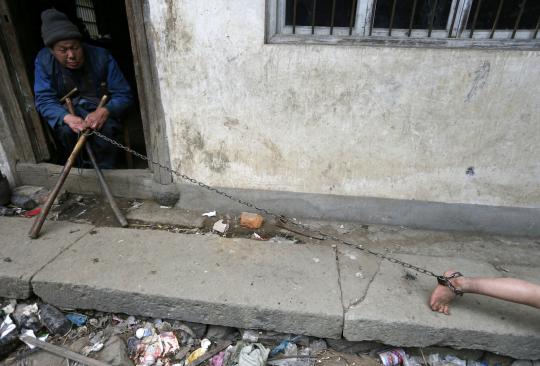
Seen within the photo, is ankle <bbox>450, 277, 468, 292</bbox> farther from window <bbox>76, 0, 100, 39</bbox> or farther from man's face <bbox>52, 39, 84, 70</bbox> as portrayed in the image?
window <bbox>76, 0, 100, 39</bbox>

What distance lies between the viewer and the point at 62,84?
313 centimetres

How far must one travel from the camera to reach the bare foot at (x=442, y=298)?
7.01 ft

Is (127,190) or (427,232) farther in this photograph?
(127,190)

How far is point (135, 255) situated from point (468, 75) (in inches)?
126

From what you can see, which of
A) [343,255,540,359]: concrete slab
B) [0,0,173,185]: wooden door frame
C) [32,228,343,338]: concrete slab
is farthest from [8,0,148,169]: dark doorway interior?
[343,255,540,359]: concrete slab

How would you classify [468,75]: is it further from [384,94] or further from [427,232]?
[427,232]

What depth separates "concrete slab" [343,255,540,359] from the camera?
2080 mm

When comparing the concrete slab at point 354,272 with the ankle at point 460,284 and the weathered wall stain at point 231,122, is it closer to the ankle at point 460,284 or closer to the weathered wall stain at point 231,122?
the ankle at point 460,284

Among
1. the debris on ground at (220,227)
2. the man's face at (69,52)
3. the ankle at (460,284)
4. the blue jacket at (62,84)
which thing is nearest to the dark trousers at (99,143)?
the blue jacket at (62,84)

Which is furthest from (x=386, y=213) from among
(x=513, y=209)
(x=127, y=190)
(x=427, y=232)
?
(x=127, y=190)

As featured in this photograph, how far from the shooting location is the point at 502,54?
248cm

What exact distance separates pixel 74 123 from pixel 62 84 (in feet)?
1.85

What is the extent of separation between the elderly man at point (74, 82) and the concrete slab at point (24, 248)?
3.17ft

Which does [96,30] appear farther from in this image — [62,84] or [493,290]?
[493,290]
